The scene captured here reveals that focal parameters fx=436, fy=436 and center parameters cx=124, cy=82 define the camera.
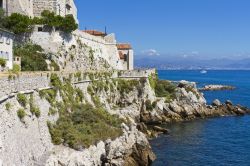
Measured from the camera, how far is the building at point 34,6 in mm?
59031

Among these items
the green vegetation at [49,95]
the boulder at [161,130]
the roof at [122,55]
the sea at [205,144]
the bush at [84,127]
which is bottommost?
the sea at [205,144]

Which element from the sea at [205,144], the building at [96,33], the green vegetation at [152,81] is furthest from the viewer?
the building at [96,33]

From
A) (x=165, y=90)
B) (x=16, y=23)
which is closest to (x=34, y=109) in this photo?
(x=16, y=23)

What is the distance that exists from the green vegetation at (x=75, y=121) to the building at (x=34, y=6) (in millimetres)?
19434

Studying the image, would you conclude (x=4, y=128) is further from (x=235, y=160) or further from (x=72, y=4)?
(x=72, y=4)

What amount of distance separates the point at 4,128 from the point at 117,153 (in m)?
13.4

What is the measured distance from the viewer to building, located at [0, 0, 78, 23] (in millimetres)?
59031

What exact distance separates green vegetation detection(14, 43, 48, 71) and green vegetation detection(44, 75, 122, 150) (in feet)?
24.6

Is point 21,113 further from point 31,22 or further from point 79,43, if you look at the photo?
point 79,43

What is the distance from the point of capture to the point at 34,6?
63.0 metres

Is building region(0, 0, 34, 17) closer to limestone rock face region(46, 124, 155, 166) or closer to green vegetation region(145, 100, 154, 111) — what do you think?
green vegetation region(145, 100, 154, 111)

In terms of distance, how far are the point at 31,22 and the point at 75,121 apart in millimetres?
25123

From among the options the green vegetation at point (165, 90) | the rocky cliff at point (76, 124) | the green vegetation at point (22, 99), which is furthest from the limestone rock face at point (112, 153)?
the green vegetation at point (165, 90)

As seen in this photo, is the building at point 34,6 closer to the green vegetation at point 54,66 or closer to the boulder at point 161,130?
the green vegetation at point 54,66
